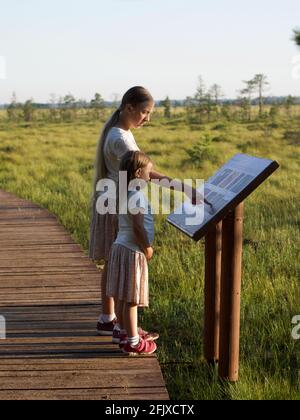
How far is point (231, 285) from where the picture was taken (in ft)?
9.70

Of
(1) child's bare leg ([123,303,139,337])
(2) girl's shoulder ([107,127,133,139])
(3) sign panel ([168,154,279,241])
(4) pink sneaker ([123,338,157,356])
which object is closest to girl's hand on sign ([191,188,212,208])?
(3) sign panel ([168,154,279,241])

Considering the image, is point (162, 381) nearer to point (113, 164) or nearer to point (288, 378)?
point (288, 378)

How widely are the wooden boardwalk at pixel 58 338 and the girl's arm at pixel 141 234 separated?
0.58 m

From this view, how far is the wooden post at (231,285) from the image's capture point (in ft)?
9.63

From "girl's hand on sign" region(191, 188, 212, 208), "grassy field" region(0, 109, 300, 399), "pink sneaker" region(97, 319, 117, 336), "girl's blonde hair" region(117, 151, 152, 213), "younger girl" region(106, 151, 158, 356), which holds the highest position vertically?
"girl's blonde hair" region(117, 151, 152, 213)

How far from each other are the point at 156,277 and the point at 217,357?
6.07 feet

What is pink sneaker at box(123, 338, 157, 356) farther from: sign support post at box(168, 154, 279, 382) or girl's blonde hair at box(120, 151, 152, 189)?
girl's blonde hair at box(120, 151, 152, 189)

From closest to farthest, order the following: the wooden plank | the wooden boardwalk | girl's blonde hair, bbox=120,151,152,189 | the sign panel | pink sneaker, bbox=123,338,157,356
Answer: the sign panel < the wooden plank < the wooden boardwalk < girl's blonde hair, bbox=120,151,152,189 < pink sneaker, bbox=123,338,157,356

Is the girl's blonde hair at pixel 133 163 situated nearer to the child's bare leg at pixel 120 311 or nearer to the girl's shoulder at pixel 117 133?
the girl's shoulder at pixel 117 133

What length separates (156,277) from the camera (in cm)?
517

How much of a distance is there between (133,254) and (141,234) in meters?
0.13

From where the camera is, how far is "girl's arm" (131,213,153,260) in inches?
123

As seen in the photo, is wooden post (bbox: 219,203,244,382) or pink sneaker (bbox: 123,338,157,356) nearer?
wooden post (bbox: 219,203,244,382)

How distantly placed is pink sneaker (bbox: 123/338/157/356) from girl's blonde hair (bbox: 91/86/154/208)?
0.78m
